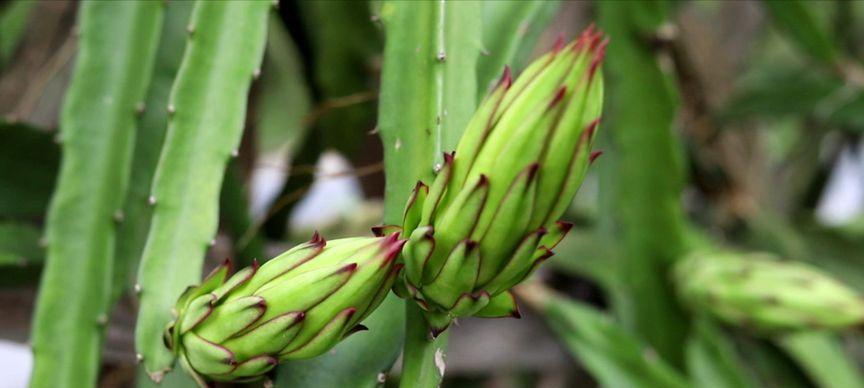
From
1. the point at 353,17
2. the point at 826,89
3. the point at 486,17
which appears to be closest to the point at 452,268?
the point at 486,17

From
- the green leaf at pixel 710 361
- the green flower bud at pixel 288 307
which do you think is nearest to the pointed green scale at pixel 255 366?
the green flower bud at pixel 288 307

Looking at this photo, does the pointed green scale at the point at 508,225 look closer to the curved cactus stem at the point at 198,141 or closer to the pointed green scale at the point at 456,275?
the pointed green scale at the point at 456,275

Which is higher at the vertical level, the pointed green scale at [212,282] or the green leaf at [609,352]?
the pointed green scale at [212,282]

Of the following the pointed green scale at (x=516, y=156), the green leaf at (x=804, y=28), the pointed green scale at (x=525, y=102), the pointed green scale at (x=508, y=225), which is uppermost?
the green leaf at (x=804, y=28)

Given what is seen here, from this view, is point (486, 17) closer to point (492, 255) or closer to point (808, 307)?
point (492, 255)

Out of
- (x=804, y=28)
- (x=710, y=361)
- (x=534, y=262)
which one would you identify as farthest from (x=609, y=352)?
(x=534, y=262)

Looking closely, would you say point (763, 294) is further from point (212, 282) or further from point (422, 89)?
point (212, 282)

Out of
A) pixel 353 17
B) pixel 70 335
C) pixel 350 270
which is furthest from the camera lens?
pixel 353 17
